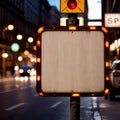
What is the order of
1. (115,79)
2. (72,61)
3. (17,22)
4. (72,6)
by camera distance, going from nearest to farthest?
(72,61) → (72,6) → (115,79) → (17,22)

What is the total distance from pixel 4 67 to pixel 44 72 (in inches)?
3320

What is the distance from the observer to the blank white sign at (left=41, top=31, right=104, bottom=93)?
5.90 meters

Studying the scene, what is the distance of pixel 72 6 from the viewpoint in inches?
244

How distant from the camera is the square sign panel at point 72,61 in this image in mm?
5902

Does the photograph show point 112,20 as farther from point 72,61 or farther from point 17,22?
point 17,22

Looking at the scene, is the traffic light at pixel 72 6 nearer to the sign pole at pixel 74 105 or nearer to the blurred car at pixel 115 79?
the sign pole at pixel 74 105

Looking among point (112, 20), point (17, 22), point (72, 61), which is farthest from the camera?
point (17, 22)

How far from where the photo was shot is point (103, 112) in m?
18.1

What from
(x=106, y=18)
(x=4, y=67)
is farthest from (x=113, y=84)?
(x=4, y=67)

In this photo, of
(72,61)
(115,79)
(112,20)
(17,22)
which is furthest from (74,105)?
(17,22)

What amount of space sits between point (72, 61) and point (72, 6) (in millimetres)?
696

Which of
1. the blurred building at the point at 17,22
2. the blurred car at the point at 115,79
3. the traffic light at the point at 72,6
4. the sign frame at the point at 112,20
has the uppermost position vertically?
the blurred building at the point at 17,22

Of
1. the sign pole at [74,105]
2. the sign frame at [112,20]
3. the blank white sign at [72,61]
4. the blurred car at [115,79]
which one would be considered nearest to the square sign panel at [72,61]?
the blank white sign at [72,61]

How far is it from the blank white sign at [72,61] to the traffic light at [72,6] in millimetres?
345
